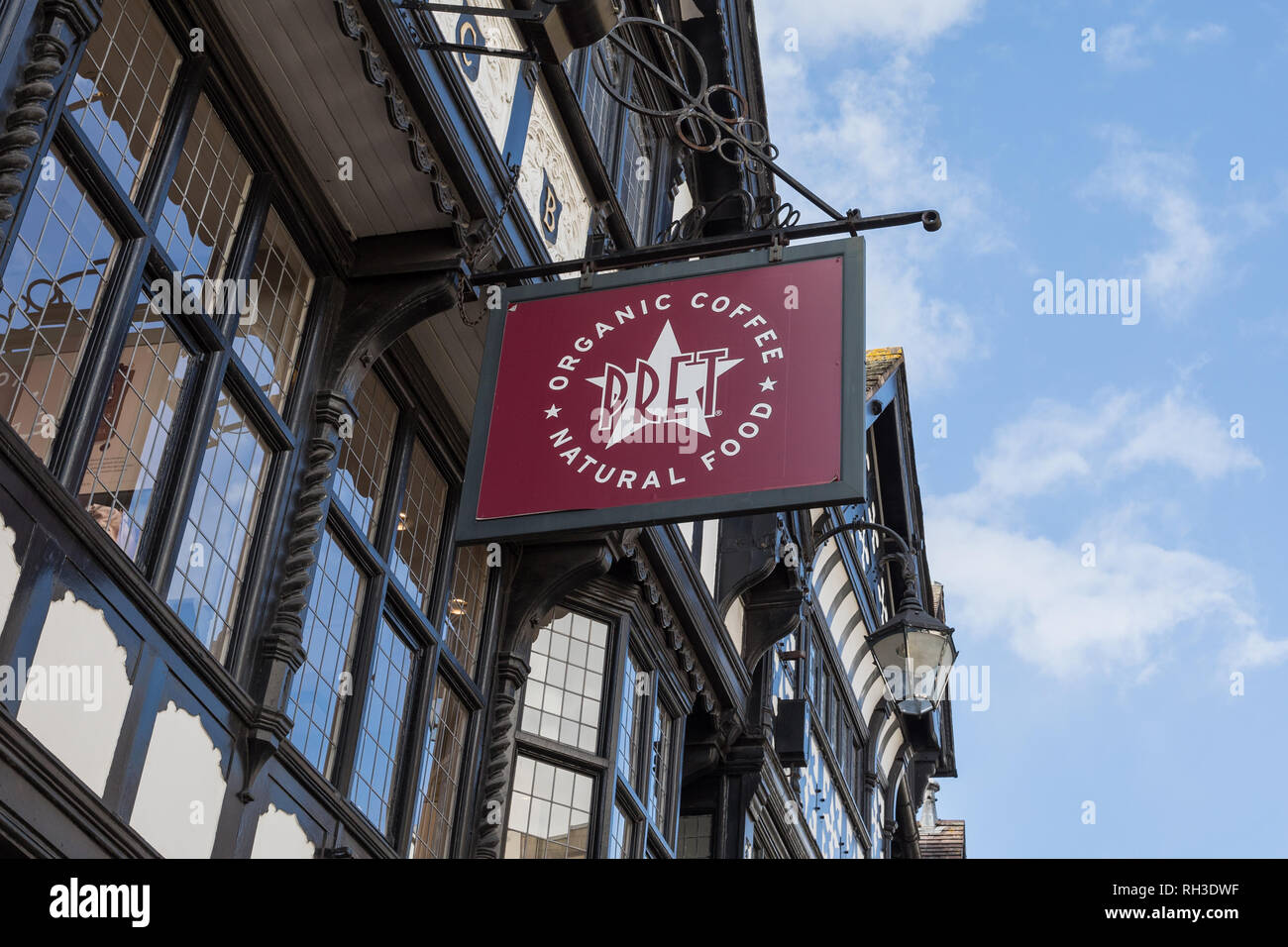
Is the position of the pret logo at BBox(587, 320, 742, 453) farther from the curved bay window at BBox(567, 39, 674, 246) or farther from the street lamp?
the street lamp

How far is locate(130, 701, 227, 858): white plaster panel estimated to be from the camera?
24.1ft

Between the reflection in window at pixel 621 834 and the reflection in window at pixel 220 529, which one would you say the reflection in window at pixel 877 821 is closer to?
the reflection in window at pixel 621 834

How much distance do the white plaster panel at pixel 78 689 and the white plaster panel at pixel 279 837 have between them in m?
1.32

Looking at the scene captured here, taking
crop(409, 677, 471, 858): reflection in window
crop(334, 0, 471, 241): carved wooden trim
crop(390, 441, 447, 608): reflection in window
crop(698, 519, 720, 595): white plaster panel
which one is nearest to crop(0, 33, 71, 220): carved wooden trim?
crop(334, 0, 471, 241): carved wooden trim

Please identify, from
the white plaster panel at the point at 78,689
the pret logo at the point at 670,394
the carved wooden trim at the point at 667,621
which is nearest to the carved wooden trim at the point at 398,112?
the pret logo at the point at 670,394

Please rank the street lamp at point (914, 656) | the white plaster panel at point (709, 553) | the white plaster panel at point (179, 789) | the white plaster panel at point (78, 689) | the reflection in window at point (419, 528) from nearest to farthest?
the white plaster panel at point (78, 689) → the white plaster panel at point (179, 789) → the reflection in window at point (419, 528) → the street lamp at point (914, 656) → the white plaster panel at point (709, 553)

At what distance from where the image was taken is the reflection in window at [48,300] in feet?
22.2

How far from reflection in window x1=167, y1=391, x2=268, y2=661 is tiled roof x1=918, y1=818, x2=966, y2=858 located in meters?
27.7

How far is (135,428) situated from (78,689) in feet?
4.46

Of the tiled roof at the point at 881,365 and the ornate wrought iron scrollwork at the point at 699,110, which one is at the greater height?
the tiled roof at the point at 881,365

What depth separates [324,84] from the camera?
28.8 ft
